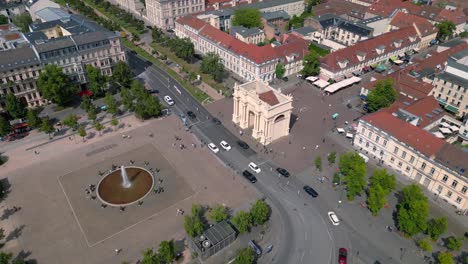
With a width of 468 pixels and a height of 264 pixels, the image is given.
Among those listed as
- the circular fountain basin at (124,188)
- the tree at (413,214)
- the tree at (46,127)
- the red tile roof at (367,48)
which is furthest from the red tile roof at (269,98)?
the tree at (46,127)

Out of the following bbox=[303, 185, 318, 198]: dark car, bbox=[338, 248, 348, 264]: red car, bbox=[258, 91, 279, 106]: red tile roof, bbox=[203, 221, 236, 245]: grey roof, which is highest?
bbox=[258, 91, 279, 106]: red tile roof

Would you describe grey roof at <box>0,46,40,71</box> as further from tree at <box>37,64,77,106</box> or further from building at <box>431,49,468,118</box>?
building at <box>431,49,468,118</box>

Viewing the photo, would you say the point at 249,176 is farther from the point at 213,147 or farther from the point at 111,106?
the point at 111,106

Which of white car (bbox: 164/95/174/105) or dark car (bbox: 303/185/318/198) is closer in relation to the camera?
dark car (bbox: 303/185/318/198)

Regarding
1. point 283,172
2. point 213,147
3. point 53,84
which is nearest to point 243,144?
point 213,147

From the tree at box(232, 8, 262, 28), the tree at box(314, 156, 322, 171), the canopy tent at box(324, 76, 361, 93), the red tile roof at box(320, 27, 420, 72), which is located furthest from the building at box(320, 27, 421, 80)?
the tree at box(314, 156, 322, 171)

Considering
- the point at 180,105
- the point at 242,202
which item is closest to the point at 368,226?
the point at 242,202

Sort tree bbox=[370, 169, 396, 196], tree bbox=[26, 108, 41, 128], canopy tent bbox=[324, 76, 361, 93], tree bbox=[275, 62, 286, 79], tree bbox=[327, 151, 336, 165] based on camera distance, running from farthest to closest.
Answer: tree bbox=[275, 62, 286, 79] → canopy tent bbox=[324, 76, 361, 93] → tree bbox=[26, 108, 41, 128] → tree bbox=[327, 151, 336, 165] → tree bbox=[370, 169, 396, 196]
